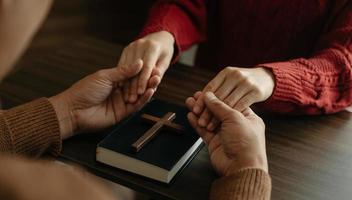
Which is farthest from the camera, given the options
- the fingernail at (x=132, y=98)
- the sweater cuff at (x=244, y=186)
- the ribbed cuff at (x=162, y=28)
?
the ribbed cuff at (x=162, y=28)

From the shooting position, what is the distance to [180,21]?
133cm

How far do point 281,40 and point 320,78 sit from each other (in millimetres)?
258

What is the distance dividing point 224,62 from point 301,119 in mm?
445

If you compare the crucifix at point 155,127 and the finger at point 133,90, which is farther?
the finger at point 133,90

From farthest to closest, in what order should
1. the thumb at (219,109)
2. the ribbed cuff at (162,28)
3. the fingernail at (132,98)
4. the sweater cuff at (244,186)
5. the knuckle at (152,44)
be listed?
the ribbed cuff at (162,28) → the knuckle at (152,44) → the fingernail at (132,98) → the thumb at (219,109) → the sweater cuff at (244,186)

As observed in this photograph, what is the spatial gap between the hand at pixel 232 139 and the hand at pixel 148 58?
14 cm

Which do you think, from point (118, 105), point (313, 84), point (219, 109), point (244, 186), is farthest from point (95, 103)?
point (313, 84)

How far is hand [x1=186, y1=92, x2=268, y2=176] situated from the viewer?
865mm

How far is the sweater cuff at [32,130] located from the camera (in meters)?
0.88

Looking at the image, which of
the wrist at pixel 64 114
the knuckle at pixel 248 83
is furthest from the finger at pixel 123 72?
the knuckle at pixel 248 83

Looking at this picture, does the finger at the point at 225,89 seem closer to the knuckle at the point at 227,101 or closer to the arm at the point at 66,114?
the knuckle at the point at 227,101

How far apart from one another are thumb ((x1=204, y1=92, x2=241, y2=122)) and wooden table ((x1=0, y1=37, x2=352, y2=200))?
81mm

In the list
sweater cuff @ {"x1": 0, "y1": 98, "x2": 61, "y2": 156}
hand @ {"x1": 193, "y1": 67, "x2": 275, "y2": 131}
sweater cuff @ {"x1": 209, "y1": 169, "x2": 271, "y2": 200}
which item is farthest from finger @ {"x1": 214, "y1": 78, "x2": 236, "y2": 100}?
sweater cuff @ {"x1": 0, "y1": 98, "x2": 61, "y2": 156}

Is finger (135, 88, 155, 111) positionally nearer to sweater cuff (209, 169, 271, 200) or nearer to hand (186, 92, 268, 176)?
hand (186, 92, 268, 176)
